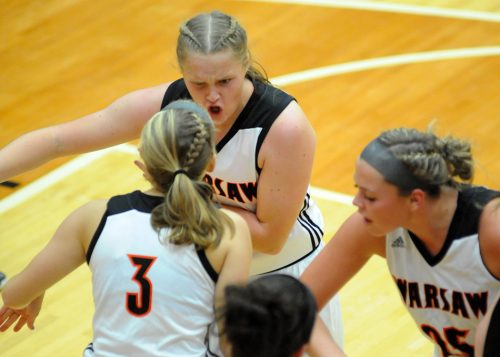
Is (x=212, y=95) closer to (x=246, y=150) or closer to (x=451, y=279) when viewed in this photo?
(x=246, y=150)

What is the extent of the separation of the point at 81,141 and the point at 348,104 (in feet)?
12.9

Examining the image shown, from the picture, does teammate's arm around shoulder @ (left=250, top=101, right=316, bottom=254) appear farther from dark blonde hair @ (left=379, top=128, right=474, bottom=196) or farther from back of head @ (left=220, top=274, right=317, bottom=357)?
back of head @ (left=220, top=274, right=317, bottom=357)

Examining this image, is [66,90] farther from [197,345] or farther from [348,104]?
[197,345]

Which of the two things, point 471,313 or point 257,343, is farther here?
point 471,313

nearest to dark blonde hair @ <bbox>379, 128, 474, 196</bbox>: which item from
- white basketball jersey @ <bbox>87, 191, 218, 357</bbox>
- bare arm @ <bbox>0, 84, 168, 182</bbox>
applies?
white basketball jersey @ <bbox>87, 191, 218, 357</bbox>

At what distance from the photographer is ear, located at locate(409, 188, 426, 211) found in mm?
3127

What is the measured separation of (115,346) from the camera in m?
3.10

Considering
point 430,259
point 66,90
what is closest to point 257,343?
point 430,259

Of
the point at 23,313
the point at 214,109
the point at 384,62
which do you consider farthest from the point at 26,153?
the point at 384,62

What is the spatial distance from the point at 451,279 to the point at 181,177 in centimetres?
93

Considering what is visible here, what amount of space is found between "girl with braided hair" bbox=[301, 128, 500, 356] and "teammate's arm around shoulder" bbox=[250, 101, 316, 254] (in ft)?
1.94

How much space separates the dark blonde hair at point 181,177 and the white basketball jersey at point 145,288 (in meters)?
0.05

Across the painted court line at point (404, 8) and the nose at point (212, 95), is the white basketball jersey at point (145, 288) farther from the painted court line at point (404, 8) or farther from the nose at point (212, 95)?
the painted court line at point (404, 8)

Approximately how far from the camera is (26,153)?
4074mm
